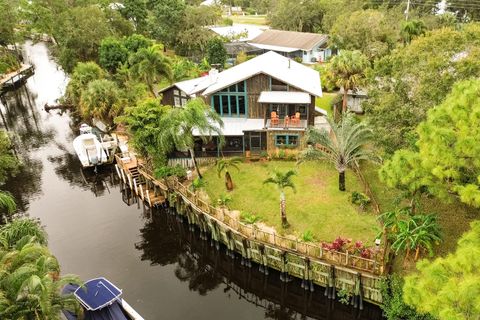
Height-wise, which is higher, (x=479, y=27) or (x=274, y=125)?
(x=479, y=27)

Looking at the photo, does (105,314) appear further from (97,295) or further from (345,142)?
(345,142)

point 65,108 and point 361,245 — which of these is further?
point 65,108

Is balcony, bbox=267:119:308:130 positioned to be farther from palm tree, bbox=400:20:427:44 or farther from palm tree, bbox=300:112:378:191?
palm tree, bbox=400:20:427:44

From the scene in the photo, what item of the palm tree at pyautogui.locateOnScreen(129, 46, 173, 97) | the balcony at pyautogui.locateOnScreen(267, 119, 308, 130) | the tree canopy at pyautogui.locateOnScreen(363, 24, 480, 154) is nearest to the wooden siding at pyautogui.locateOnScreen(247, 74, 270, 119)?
the balcony at pyautogui.locateOnScreen(267, 119, 308, 130)

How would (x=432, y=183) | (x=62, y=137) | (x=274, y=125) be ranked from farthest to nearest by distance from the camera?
(x=62, y=137) → (x=274, y=125) → (x=432, y=183)

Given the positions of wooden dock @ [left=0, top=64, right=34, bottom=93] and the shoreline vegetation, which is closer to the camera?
the shoreline vegetation

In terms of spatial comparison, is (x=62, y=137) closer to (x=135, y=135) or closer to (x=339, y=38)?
(x=135, y=135)

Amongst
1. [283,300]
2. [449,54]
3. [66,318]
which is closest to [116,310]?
[66,318]

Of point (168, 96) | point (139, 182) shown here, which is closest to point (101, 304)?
point (139, 182)
